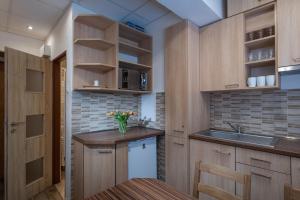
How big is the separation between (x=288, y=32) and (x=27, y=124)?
2986 millimetres

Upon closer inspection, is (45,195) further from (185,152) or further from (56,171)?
(185,152)

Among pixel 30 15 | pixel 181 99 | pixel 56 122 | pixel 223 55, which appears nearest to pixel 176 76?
pixel 181 99

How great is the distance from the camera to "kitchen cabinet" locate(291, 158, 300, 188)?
1240mm

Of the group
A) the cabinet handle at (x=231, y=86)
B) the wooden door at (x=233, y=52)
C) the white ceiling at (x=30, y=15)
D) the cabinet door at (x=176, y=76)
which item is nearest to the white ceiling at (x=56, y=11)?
the white ceiling at (x=30, y=15)

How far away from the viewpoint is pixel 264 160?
4.59 feet

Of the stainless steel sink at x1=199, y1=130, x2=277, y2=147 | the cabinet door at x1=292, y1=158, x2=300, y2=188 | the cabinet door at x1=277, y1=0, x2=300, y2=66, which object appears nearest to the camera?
the cabinet door at x1=292, y1=158, x2=300, y2=188

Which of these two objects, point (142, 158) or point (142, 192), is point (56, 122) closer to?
point (142, 158)

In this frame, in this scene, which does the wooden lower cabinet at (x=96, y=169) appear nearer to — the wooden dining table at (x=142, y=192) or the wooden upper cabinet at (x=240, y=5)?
the wooden dining table at (x=142, y=192)

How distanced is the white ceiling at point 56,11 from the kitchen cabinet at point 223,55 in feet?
2.26

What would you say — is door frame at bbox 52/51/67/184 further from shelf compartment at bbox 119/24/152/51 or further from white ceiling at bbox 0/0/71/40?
shelf compartment at bbox 119/24/152/51

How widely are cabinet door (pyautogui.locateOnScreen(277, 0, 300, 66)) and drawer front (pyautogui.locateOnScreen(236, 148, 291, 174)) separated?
2.55 ft

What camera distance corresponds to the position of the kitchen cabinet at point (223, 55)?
175cm

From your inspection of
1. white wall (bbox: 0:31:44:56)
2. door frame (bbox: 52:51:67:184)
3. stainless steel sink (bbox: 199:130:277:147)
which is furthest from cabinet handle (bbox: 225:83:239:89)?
white wall (bbox: 0:31:44:56)

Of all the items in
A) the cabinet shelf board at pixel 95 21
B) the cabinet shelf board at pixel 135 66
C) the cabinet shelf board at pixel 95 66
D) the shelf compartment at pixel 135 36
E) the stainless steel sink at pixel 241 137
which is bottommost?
the stainless steel sink at pixel 241 137
